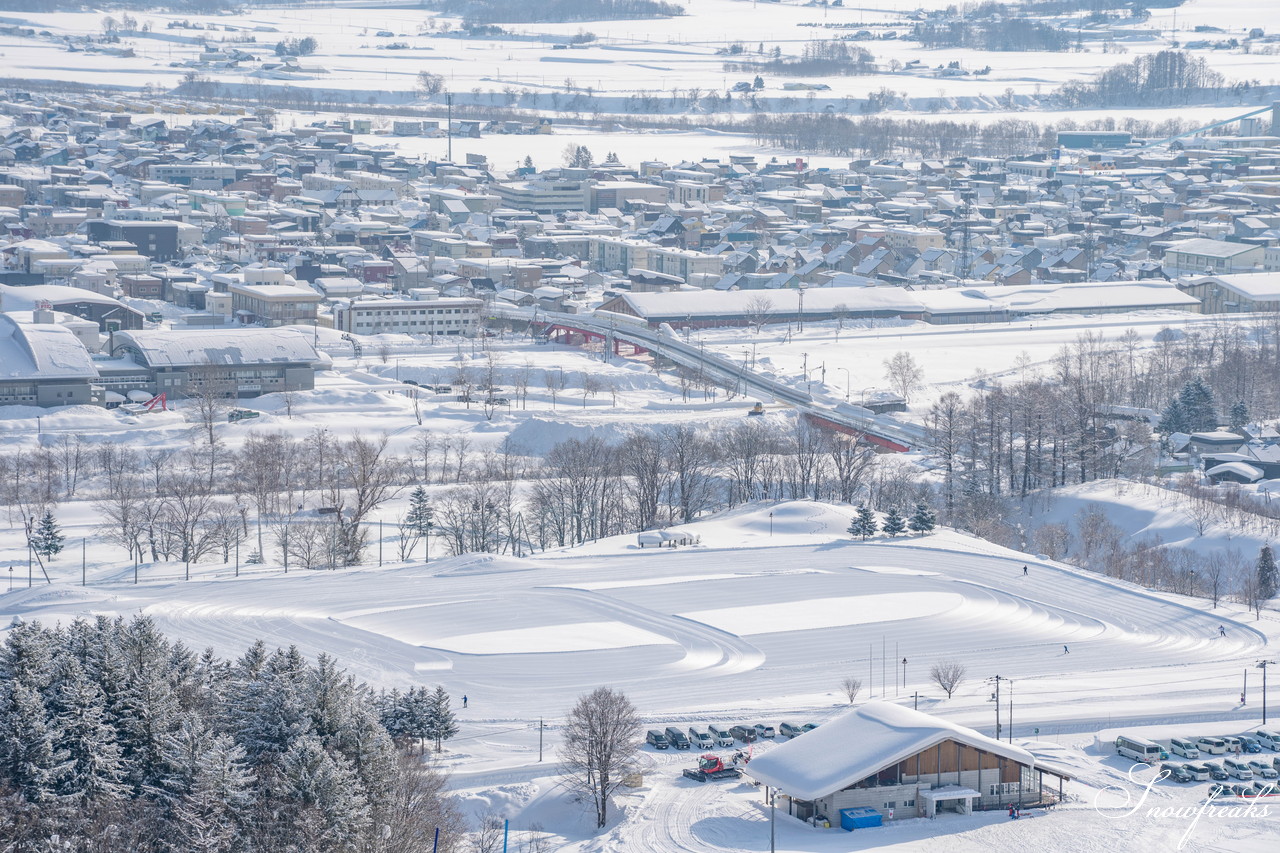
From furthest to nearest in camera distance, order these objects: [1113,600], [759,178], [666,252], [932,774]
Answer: [759,178] < [666,252] < [1113,600] < [932,774]

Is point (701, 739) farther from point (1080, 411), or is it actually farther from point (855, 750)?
point (1080, 411)

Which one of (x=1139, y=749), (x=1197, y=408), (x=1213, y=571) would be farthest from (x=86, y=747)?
(x=1197, y=408)

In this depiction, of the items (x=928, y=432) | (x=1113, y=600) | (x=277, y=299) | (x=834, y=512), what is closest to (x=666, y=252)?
(x=277, y=299)

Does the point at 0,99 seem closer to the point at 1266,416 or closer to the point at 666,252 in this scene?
the point at 666,252

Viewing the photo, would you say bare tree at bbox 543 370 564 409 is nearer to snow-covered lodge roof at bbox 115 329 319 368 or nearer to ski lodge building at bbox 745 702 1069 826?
snow-covered lodge roof at bbox 115 329 319 368

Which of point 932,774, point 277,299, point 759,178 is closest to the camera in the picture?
point 932,774

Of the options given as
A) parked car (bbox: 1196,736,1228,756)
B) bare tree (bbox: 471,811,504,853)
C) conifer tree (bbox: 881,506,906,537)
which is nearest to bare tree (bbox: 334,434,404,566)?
conifer tree (bbox: 881,506,906,537)

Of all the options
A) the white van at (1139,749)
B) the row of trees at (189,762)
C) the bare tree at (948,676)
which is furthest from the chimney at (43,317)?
the white van at (1139,749)

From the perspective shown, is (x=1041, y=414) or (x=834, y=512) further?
(x=1041, y=414)
